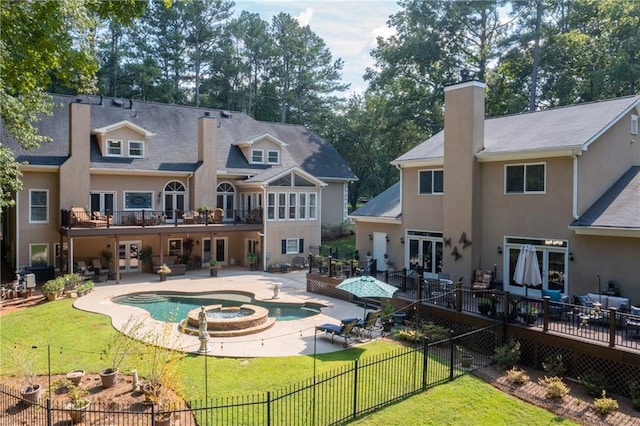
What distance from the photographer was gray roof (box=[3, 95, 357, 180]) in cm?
2502

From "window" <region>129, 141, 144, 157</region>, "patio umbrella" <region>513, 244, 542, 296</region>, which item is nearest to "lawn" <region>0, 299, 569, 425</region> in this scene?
"patio umbrella" <region>513, 244, 542, 296</region>

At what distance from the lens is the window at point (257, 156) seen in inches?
1224

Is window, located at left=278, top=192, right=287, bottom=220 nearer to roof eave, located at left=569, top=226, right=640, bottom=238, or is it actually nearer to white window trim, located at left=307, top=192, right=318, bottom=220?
white window trim, located at left=307, top=192, right=318, bottom=220

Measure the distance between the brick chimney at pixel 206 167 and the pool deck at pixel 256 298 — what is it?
14.5ft

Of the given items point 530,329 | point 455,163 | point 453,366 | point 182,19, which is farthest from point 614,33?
point 182,19

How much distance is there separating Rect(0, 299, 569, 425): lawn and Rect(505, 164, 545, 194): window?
810 centimetres

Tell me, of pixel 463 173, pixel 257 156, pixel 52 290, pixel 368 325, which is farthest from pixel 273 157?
pixel 368 325

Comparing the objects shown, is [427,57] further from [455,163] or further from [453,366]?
[453,366]

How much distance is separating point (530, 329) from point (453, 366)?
→ 2537 millimetres

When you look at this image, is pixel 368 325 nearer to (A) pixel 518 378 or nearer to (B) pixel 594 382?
(A) pixel 518 378

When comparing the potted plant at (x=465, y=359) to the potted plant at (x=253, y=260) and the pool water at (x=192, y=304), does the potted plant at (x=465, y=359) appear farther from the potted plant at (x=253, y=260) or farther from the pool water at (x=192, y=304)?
the potted plant at (x=253, y=260)

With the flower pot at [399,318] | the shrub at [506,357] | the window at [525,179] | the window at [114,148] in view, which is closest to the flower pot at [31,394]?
the flower pot at [399,318]

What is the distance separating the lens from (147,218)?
80.4 ft

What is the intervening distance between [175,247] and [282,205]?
23.2 ft
